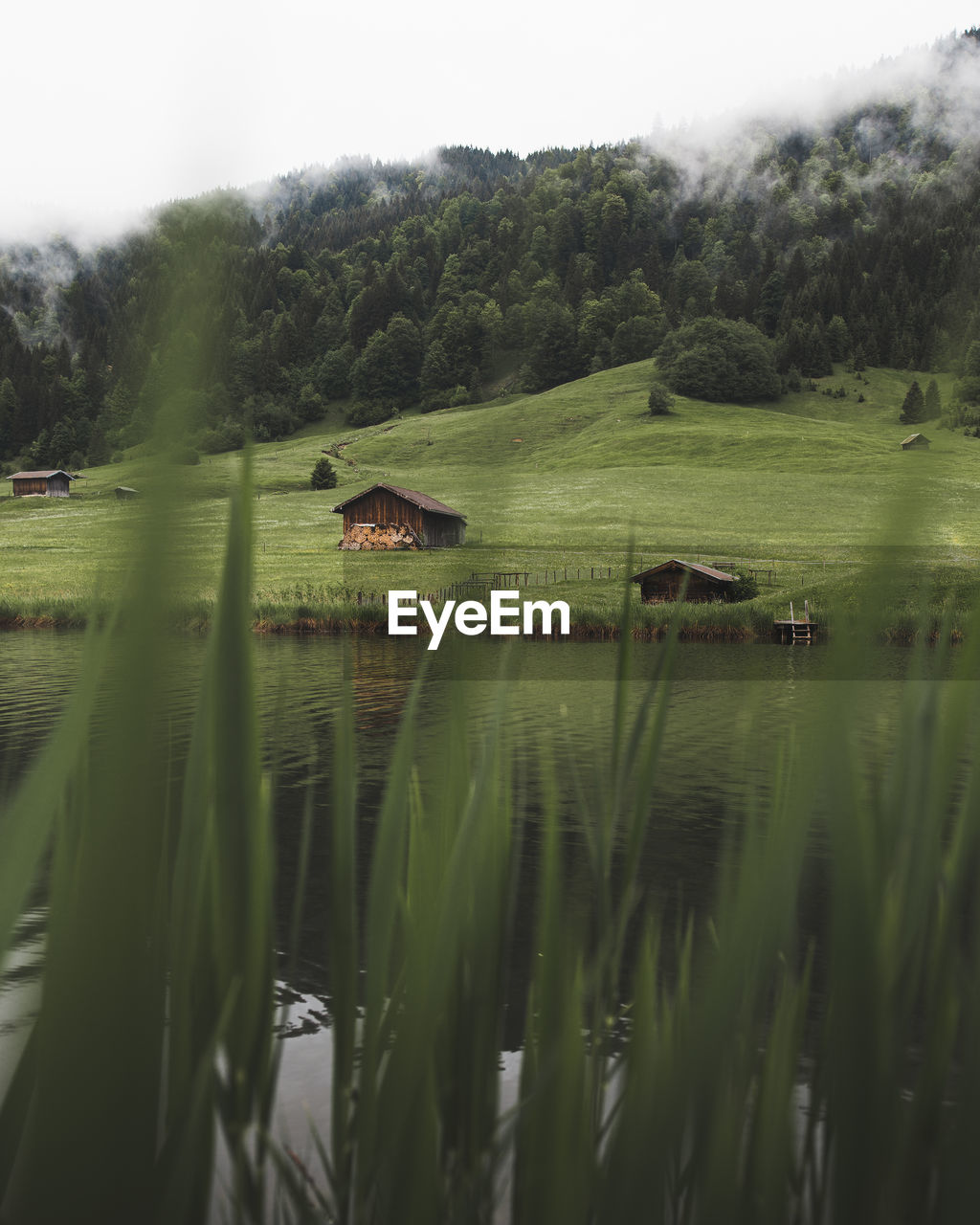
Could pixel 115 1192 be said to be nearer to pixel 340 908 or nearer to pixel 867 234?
pixel 340 908

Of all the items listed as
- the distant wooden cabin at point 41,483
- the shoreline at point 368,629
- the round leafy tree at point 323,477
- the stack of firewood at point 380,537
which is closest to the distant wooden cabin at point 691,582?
the shoreline at point 368,629

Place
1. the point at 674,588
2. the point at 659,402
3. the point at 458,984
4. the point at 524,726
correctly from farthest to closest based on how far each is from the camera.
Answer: the point at 659,402
the point at 674,588
the point at 524,726
the point at 458,984

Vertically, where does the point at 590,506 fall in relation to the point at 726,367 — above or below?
below

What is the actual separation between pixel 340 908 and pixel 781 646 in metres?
28.6

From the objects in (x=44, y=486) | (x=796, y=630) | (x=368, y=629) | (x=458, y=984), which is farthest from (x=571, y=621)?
(x=44, y=486)

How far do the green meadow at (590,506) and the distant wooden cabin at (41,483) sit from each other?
5.49 m

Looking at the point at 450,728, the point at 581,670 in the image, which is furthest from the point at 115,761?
the point at 581,670

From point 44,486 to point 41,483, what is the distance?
309 mm

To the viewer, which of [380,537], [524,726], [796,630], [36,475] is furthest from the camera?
[36,475]

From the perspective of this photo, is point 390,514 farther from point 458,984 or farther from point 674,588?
point 458,984

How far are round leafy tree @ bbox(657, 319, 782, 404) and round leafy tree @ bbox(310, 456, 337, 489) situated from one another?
4402 centimetres

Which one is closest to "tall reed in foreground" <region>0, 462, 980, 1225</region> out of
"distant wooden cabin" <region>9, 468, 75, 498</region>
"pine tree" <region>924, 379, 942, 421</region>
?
"pine tree" <region>924, 379, 942, 421</region>

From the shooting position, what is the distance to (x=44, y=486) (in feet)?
251

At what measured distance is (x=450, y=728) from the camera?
0.77 meters
